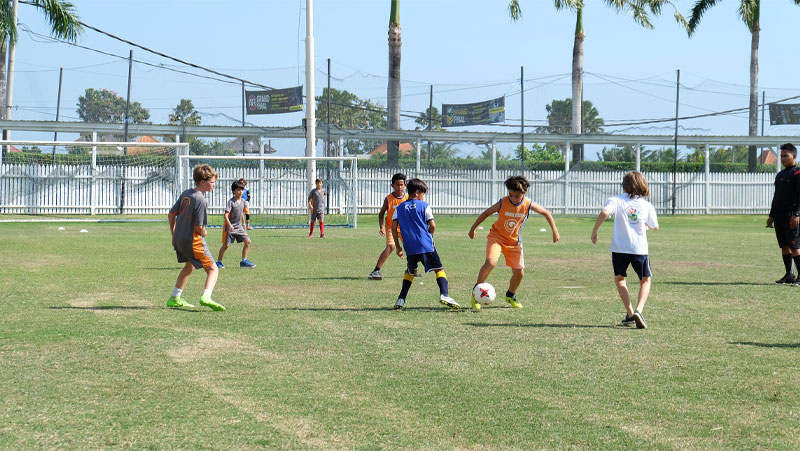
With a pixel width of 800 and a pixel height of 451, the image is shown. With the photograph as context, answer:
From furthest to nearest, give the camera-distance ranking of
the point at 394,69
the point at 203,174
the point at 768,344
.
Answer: the point at 394,69
the point at 203,174
the point at 768,344

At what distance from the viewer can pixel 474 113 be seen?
135ft

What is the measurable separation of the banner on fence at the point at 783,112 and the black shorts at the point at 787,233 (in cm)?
3457

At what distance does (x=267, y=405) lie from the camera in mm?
5254

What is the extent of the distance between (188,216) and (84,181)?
25.8 meters

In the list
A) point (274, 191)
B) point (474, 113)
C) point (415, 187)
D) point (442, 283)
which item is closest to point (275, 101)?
point (274, 191)

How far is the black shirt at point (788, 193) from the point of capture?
40.4 feet

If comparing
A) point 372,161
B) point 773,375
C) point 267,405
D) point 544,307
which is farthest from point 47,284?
point 372,161

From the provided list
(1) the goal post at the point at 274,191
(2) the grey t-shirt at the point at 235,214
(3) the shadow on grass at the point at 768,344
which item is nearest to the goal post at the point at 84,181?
(1) the goal post at the point at 274,191

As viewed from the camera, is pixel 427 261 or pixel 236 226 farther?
pixel 236 226

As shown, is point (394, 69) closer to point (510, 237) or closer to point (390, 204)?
point (390, 204)

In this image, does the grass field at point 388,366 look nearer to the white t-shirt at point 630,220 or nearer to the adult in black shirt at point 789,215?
the adult in black shirt at point 789,215

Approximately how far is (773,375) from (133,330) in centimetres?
522

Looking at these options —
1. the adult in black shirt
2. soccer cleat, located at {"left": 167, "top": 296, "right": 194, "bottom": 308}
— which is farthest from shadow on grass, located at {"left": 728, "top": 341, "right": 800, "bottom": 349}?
soccer cleat, located at {"left": 167, "top": 296, "right": 194, "bottom": 308}

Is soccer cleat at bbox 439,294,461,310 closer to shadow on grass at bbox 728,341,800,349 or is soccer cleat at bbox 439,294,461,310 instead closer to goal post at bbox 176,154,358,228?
shadow on grass at bbox 728,341,800,349
